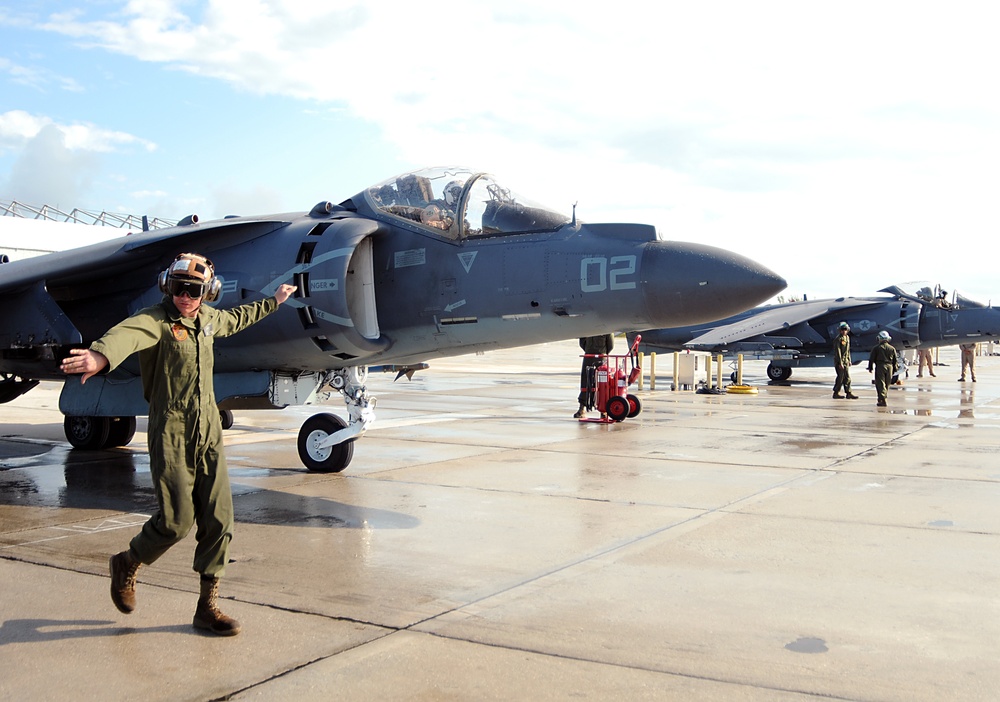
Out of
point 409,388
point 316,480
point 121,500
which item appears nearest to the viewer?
point 121,500

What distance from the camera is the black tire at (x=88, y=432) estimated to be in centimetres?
1100

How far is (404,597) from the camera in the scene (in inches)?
189

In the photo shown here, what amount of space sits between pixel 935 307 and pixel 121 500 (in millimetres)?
25578

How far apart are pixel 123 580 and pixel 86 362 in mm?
1189

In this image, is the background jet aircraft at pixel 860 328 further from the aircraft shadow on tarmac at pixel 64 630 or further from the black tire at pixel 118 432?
the aircraft shadow on tarmac at pixel 64 630

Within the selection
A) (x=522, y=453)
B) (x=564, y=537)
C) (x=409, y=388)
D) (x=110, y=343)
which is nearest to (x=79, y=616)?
(x=110, y=343)

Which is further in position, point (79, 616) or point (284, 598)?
point (284, 598)

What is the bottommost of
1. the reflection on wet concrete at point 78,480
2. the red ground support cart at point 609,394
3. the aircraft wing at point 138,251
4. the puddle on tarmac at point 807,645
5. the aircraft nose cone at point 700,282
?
the puddle on tarmac at point 807,645

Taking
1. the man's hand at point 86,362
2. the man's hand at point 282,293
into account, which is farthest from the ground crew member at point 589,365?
the man's hand at point 86,362

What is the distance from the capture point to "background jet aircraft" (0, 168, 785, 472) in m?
7.30

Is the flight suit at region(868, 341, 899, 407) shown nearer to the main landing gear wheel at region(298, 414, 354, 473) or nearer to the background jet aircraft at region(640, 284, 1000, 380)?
the background jet aircraft at region(640, 284, 1000, 380)

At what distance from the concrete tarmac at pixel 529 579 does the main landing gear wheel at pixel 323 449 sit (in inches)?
6.7

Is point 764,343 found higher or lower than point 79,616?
higher

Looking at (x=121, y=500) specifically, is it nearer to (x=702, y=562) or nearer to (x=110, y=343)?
(x=110, y=343)
